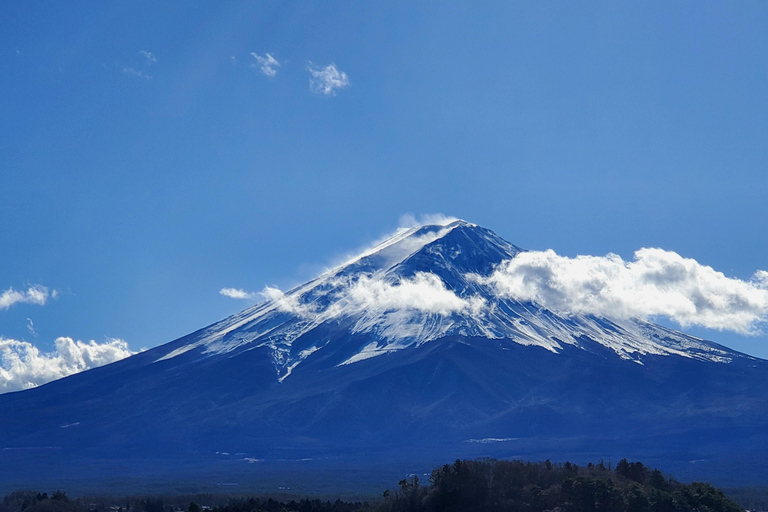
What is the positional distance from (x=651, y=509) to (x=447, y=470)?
12.0 metres

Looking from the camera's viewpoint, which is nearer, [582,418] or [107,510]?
[107,510]

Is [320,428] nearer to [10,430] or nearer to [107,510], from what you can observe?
[10,430]

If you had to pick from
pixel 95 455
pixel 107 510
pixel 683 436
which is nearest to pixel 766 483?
pixel 683 436

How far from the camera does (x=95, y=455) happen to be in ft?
579

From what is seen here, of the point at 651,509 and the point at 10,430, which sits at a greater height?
the point at 10,430

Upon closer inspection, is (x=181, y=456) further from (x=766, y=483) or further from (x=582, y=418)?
(x=766, y=483)

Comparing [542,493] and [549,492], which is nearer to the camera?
[542,493]

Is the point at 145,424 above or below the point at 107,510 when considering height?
above

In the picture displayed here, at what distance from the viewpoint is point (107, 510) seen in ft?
253

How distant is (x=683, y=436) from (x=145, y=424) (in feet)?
345

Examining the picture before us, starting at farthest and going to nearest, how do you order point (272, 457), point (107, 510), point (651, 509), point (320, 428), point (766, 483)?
1. point (320, 428)
2. point (272, 457)
3. point (766, 483)
4. point (107, 510)
5. point (651, 509)

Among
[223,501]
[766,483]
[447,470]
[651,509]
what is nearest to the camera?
[651,509]

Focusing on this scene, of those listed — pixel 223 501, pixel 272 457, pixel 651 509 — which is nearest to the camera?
pixel 651 509

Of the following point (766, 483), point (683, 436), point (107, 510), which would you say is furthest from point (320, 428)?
point (107, 510)
